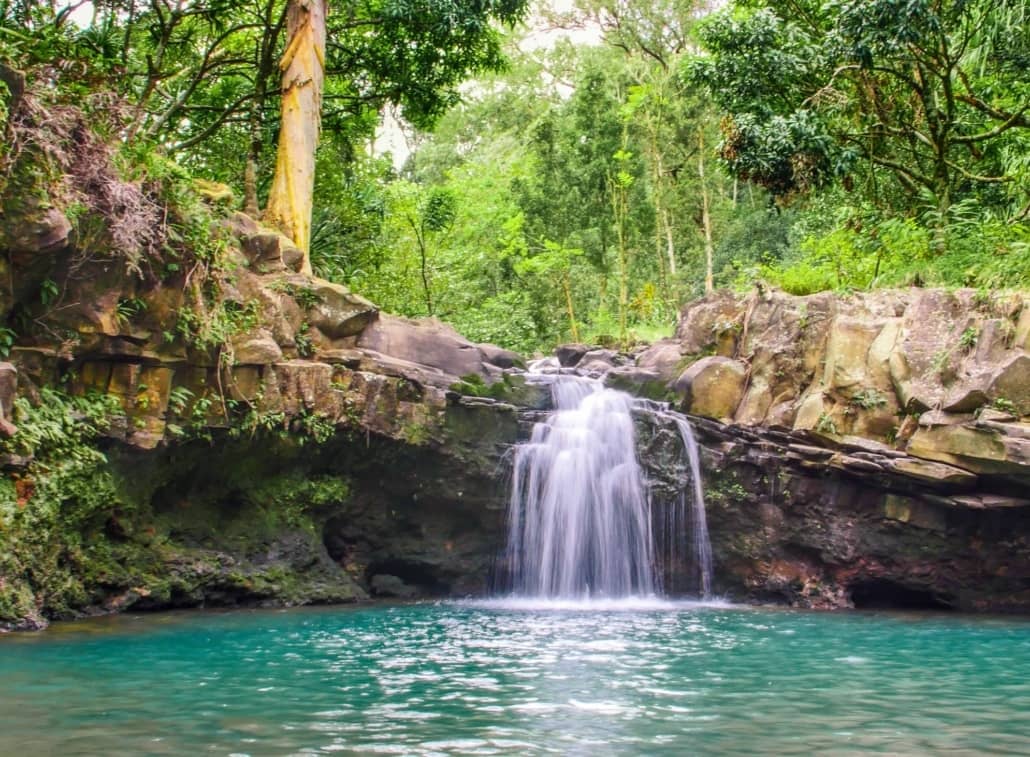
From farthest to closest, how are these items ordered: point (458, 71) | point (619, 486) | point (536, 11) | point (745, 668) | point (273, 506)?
point (536, 11), point (458, 71), point (619, 486), point (273, 506), point (745, 668)

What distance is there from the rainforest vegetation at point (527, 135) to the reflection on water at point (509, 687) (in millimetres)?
4324

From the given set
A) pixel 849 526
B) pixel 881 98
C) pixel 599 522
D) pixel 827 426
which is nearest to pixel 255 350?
pixel 599 522

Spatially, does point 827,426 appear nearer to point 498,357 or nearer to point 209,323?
point 498,357

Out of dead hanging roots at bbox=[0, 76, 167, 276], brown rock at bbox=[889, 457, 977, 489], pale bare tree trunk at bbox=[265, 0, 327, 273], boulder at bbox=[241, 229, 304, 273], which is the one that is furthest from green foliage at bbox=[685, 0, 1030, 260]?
dead hanging roots at bbox=[0, 76, 167, 276]

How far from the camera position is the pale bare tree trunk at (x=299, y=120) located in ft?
50.9

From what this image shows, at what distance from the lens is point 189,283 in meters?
11.4

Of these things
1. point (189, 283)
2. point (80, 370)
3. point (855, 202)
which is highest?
point (855, 202)

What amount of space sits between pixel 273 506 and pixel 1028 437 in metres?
10.0

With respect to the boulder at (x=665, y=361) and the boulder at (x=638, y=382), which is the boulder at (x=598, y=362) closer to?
the boulder at (x=638, y=382)

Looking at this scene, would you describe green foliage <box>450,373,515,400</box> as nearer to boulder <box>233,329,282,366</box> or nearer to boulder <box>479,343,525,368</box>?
boulder <box>479,343,525,368</box>

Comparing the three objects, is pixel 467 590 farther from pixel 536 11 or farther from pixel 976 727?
pixel 536 11

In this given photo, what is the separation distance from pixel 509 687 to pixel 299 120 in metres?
11.3

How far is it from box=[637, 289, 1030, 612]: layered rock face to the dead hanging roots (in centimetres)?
826

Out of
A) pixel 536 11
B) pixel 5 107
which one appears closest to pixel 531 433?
pixel 5 107
